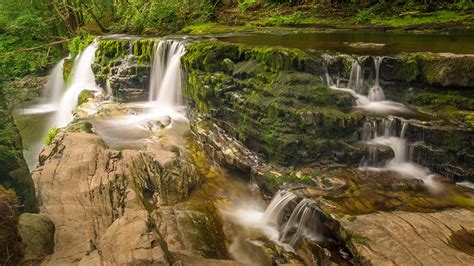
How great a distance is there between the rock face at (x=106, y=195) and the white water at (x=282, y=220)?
158cm

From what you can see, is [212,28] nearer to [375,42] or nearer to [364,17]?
[364,17]

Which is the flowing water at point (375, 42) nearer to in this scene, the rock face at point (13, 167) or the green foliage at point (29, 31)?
the rock face at point (13, 167)

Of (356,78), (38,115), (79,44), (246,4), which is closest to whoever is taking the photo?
(356,78)


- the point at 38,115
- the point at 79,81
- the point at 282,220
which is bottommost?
the point at 282,220

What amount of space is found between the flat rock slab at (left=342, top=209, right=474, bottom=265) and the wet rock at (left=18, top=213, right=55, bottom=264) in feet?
13.8

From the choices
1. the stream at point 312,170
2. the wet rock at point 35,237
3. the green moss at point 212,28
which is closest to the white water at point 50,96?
the stream at point 312,170

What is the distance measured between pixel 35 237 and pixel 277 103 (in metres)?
5.54

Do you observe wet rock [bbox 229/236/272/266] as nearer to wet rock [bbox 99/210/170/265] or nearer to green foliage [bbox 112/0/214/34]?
wet rock [bbox 99/210/170/265]

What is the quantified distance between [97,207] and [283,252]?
3.48 meters

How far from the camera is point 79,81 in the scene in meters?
17.6

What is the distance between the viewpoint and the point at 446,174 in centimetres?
718

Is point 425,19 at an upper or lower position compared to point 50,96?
upper

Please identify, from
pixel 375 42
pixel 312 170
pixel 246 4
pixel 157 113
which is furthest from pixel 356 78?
pixel 246 4

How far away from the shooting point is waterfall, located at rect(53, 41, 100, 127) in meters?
16.4
